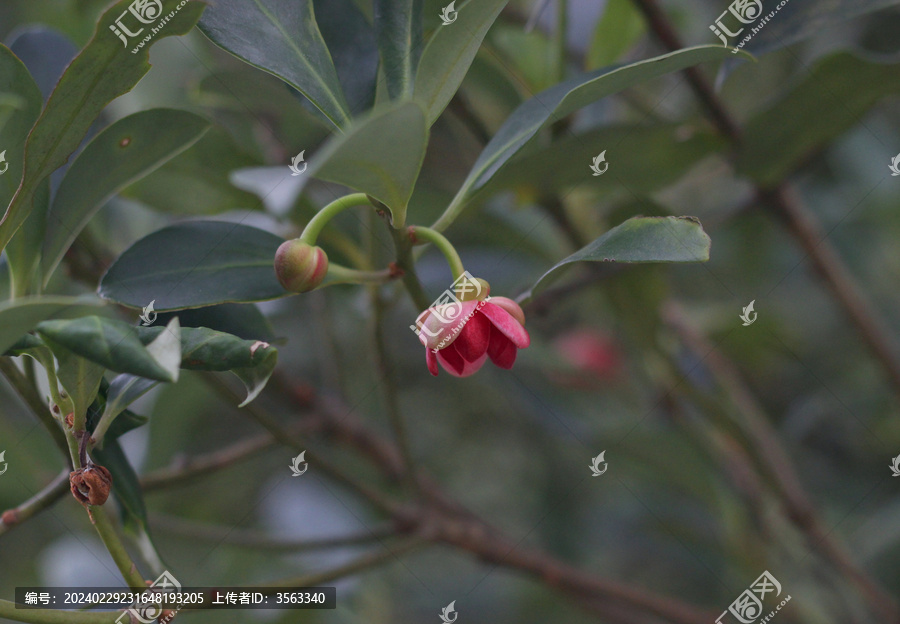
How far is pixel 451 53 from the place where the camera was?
27.2 inches

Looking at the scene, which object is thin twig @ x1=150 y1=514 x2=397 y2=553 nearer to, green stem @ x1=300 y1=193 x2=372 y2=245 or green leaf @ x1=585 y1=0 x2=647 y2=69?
green stem @ x1=300 y1=193 x2=372 y2=245

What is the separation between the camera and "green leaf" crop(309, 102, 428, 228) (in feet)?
1.68

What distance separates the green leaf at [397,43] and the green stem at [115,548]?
0.50m

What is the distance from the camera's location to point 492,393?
7.63 feet

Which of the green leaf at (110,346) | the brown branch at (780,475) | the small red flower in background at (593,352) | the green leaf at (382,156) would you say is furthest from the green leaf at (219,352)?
the small red flower in background at (593,352)

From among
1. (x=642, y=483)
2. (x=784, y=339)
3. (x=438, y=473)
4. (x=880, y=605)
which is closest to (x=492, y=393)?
(x=438, y=473)

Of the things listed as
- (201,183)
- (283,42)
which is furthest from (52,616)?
(201,183)

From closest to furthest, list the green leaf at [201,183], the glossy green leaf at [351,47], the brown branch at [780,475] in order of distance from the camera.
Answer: the glossy green leaf at [351,47] → the green leaf at [201,183] → the brown branch at [780,475]

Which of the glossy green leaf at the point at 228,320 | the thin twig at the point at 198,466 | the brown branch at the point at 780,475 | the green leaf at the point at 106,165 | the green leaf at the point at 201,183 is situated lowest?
the brown branch at the point at 780,475

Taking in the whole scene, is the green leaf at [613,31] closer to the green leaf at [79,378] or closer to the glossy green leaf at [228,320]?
the glossy green leaf at [228,320]

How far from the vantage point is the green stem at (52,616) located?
65 cm

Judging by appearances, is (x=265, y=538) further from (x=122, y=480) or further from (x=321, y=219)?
(x=321, y=219)

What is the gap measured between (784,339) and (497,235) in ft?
3.41

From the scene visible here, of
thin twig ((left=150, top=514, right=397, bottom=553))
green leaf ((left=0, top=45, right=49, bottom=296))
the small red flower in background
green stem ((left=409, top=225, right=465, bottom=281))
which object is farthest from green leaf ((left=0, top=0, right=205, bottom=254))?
the small red flower in background
